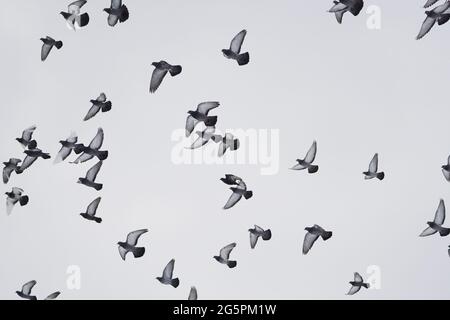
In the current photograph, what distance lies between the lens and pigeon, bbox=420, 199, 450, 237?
28.6 meters

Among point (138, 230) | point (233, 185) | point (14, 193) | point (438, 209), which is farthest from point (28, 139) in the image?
point (438, 209)

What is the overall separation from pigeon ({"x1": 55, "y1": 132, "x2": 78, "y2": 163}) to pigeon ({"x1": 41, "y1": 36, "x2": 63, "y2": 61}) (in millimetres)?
2744

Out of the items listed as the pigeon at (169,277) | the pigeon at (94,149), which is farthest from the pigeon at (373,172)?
the pigeon at (94,149)

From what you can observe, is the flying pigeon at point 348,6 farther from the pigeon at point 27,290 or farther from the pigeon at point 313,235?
the pigeon at point 27,290

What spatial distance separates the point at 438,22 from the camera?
2658cm

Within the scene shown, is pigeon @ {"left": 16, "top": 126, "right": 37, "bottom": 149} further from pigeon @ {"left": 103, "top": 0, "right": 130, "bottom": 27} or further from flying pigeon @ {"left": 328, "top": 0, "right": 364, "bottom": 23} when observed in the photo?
flying pigeon @ {"left": 328, "top": 0, "right": 364, "bottom": 23}

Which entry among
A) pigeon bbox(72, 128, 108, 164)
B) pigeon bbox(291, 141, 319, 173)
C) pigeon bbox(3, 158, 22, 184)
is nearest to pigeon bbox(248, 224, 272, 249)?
pigeon bbox(291, 141, 319, 173)

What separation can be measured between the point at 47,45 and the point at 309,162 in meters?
9.14

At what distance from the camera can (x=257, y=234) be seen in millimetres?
29453

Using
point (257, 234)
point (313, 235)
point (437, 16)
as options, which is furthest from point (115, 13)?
point (313, 235)

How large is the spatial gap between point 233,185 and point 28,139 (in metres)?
6.72

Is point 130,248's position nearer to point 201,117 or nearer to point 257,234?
point 257,234

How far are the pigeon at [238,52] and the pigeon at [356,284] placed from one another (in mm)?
9069

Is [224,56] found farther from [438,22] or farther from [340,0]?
[438,22]
